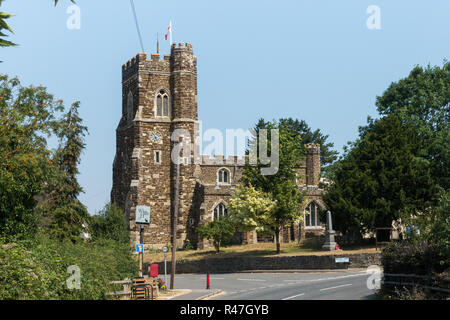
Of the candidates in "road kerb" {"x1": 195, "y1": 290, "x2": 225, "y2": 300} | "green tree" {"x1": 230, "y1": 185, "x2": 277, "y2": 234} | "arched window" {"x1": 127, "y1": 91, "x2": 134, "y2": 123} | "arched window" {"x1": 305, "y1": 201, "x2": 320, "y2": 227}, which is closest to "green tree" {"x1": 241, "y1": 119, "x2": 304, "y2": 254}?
"green tree" {"x1": 230, "y1": 185, "x2": 277, "y2": 234}

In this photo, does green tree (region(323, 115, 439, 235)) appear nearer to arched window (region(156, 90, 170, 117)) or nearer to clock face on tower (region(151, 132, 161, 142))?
clock face on tower (region(151, 132, 161, 142))

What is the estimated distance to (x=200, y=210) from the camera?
53.2m

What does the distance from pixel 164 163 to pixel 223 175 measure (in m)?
9.96

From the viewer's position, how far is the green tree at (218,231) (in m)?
47.4

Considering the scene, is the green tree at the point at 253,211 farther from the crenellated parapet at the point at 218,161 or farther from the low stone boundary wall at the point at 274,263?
the crenellated parapet at the point at 218,161

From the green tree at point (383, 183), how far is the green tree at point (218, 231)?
8536mm

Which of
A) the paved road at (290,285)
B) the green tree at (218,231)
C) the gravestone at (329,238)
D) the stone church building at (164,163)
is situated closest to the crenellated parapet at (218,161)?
the stone church building at (164,163)

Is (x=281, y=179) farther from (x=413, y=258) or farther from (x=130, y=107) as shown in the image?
(x=413, y=258)

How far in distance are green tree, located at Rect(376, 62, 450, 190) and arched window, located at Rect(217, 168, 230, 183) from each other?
66.2 ft

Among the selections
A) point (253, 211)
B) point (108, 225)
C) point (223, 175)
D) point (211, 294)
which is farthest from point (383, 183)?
point (223, 175)
